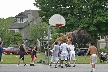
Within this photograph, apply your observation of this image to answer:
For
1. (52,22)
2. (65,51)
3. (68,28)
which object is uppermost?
(68,28)

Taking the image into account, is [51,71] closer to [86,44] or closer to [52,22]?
[52,22]

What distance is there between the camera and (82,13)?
53719 mm

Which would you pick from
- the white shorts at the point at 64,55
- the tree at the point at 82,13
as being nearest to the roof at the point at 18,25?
the tree at the point at 82,13

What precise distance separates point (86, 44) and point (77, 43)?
1.77 metres

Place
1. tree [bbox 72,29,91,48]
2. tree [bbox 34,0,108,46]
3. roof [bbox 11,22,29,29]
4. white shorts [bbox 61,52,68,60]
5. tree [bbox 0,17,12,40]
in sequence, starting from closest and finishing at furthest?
white shorts [bbox 61,52,68,60], tree [bbox 34,0,108,46], tree [bbox 72,29,91,48], tree [bbox 0,17,12,40], roof [bbox 11,22,29,29]

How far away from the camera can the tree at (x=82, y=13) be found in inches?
2056

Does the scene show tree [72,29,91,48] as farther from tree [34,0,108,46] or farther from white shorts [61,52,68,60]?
white shorts [61,52,68,60]

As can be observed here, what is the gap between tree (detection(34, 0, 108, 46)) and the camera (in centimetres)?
5222

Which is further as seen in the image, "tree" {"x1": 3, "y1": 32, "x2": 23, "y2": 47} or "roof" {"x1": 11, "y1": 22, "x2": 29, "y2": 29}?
"roof" {"x1": 11, "y1": 22, "x2": 29, "y2": 29}

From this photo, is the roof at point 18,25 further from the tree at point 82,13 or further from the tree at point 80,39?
the tree at point 82,13

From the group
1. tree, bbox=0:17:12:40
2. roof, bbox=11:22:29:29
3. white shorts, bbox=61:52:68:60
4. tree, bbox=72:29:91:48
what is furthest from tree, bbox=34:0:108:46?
roof, bbox=11:22:29:29

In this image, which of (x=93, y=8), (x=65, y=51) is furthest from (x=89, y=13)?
(x=65, y=51)

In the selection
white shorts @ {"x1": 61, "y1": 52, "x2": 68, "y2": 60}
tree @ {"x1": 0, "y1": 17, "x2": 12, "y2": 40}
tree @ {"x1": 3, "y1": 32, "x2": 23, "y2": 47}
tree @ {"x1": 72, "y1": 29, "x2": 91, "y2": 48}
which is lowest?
white shorts @ {"x1": 61, "y1": 52, "x2": 68, "y2": 60}

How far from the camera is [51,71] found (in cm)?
2023
